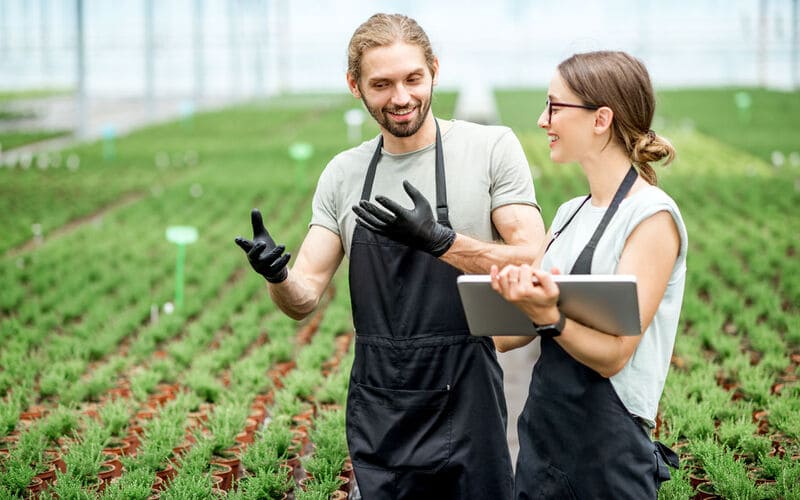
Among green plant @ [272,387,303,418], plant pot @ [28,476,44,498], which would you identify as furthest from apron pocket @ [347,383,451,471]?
green plant @ [272,387,303,418]

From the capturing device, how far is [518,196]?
2.47m

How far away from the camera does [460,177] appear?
2490 millimetres

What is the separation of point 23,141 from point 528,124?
10587 mm

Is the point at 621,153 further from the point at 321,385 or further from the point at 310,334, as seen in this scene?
the point at 310,334

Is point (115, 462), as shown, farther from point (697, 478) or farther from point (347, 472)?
point (697, 478)

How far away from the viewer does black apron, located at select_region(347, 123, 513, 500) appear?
2.45 meters

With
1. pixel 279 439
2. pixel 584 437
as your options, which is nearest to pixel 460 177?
pixel 584 437

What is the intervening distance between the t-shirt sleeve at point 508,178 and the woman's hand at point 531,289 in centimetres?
59

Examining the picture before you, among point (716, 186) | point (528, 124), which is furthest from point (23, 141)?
point (716, 186)

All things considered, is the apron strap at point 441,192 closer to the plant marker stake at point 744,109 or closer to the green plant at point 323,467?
the green plant at point 323,467

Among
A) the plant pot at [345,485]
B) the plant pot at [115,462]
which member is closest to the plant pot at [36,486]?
the plant pot at [115,462]

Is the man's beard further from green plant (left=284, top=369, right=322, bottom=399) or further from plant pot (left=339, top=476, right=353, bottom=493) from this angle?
green plant (left=284, top=369, right=322, bottom=399)

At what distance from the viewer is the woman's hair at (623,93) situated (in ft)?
6.76

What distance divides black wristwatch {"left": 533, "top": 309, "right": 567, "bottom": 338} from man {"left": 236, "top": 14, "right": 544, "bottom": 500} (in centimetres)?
46
